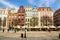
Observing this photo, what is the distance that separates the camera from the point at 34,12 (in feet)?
60.1

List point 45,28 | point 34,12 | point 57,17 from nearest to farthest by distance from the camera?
point 45,28 < point 34,12 < point 57,17

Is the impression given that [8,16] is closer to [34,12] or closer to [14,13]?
[14,13]

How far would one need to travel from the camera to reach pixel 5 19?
18.4 meters

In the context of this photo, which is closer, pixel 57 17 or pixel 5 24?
pixel 5 24

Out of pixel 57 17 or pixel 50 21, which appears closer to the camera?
pixel 50 21

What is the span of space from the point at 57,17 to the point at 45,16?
7.79ft

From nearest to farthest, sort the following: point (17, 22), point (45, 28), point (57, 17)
Answer: point (45, 28) < point (17, 22) < point (57, 17)

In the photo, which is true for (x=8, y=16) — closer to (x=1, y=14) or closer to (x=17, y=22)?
(x=1, y=14)

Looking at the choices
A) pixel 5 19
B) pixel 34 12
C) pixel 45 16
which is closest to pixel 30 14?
pixel 34 12

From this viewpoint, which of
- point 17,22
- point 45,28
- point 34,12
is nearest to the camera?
point 45,28

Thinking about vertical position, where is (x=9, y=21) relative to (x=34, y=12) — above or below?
below

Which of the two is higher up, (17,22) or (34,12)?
(34,12)

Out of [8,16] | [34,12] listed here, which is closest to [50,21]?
[34,12]

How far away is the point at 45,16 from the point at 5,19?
534 cm
